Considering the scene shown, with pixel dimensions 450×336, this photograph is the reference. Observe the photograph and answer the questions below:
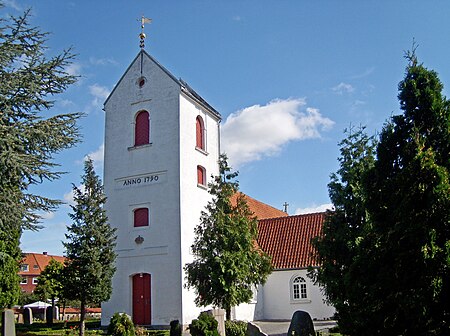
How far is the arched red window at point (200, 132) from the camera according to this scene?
89.9ft

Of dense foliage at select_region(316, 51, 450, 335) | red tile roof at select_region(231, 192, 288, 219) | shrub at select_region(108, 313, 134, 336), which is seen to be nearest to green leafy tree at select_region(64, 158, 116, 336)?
shrub at select_region(108, 313, 134, 336)

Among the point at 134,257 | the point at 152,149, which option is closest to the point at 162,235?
the point at 134,257

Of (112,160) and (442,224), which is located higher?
(112,160)

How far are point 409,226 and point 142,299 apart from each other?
17475mm

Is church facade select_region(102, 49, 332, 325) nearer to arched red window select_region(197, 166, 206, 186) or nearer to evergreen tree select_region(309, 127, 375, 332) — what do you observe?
arched red window select_region(197, 166, 206, 186)

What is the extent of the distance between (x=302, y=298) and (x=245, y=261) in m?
9.67

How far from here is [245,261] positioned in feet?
66.3

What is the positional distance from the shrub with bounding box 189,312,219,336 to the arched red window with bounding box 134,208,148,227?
877 cm

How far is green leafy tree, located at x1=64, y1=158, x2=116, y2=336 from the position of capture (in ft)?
61.3

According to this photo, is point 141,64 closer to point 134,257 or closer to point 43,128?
point 134,257

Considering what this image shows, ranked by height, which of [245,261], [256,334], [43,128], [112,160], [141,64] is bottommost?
[256,334]

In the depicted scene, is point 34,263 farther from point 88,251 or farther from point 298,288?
point 88,251

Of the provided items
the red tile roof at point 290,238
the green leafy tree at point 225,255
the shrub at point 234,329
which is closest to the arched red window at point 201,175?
the green leafy tree at point 225,255

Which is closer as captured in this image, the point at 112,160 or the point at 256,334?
the point at 256,334
